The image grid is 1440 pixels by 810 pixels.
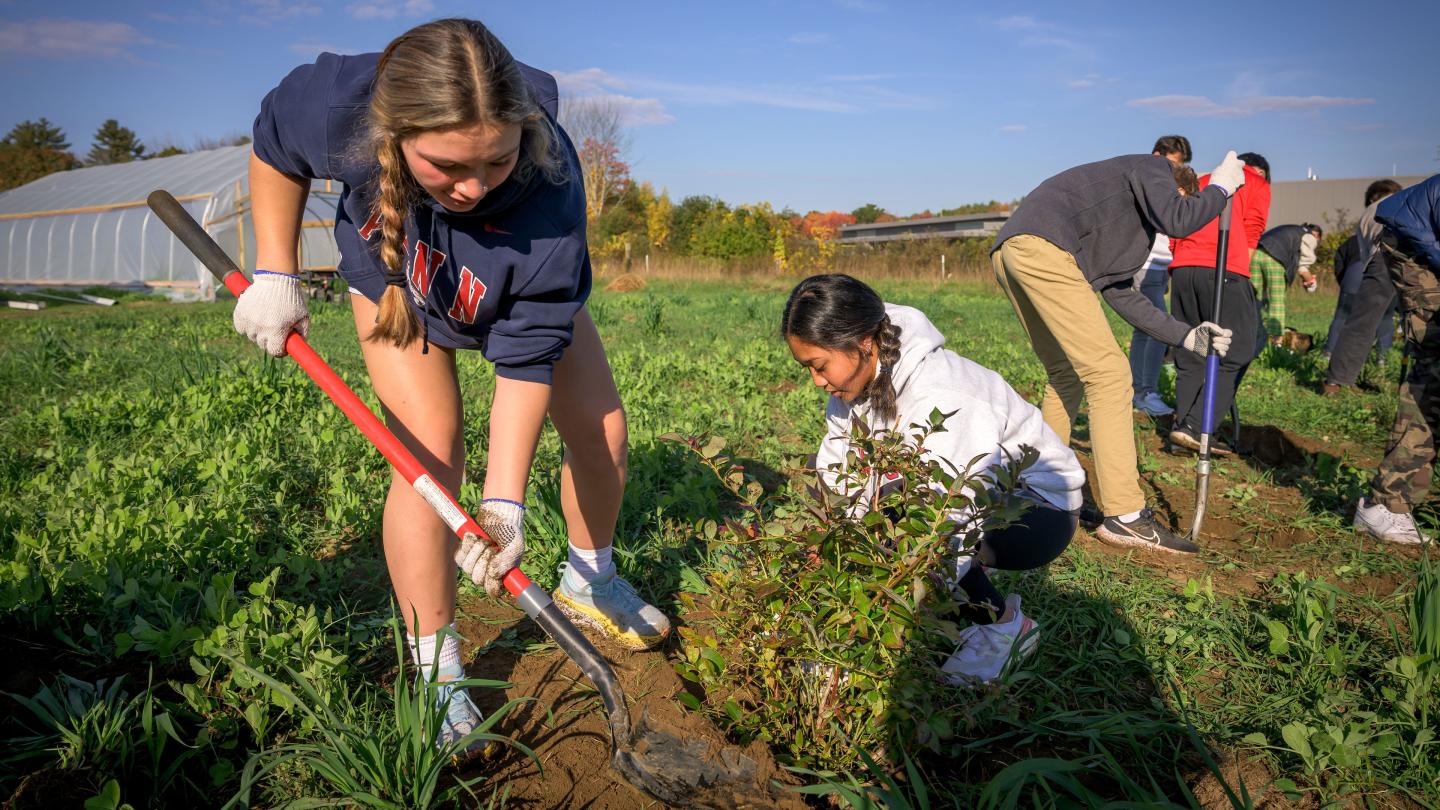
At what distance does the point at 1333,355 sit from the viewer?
682 centimetres

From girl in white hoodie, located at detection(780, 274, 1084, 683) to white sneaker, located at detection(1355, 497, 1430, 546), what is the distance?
6.76ft

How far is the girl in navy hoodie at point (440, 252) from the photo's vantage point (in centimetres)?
158

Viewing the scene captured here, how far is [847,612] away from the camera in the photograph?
181 centimetres

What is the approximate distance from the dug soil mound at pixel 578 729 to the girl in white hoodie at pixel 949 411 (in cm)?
62

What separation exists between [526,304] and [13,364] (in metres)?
6.31

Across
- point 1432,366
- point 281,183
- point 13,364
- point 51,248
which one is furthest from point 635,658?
point 51,248

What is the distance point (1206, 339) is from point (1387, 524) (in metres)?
1.05

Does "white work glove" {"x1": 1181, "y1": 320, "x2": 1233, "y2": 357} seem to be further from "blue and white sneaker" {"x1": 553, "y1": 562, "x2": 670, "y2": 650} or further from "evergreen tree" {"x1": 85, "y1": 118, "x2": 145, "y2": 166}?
"evergreen tree" {"x1": 85, "y1": 118, "x2": 145, "y2": 166}

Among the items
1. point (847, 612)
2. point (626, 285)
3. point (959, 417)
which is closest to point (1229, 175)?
point (959, 417)

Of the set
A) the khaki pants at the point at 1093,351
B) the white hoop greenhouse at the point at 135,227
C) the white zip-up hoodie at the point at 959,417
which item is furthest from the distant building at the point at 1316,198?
the white zip-up hoodie at the point at 959,417

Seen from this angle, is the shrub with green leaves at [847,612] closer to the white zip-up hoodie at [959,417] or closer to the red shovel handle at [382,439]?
the white zip-up hoodie at [959,417]

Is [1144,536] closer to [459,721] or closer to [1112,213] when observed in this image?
[1112,213]

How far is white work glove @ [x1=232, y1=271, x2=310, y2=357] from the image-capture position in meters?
2.03

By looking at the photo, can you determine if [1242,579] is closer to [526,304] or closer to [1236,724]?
[1236,724]
